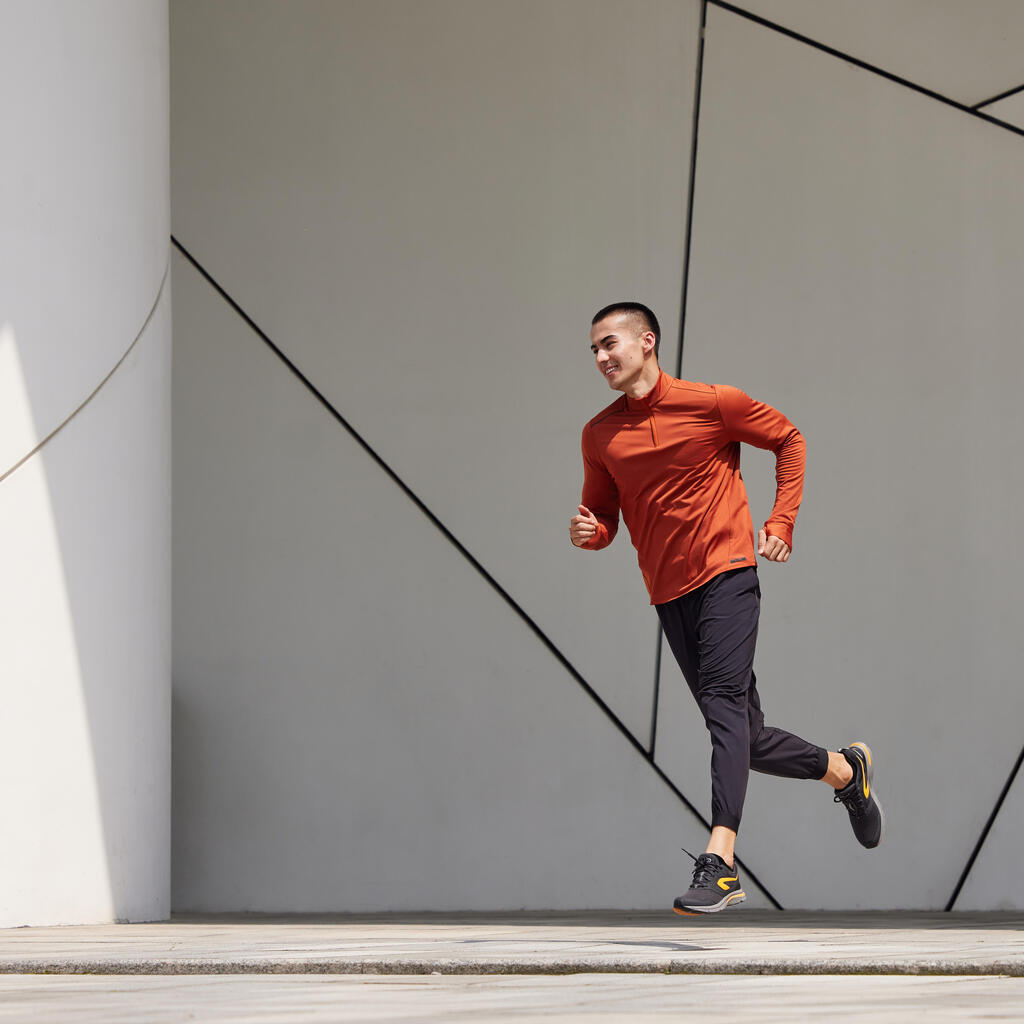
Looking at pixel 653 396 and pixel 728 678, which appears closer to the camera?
pixel 728 678

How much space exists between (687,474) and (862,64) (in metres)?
3.52

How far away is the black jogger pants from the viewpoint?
352 cm

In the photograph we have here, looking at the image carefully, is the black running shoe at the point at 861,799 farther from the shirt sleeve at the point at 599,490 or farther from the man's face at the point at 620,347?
the man's face at the point at 620,347

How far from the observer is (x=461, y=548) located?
6457 mm

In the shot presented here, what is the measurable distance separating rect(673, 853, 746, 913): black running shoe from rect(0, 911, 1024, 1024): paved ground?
0.09 m

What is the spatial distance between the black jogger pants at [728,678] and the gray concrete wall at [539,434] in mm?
2575

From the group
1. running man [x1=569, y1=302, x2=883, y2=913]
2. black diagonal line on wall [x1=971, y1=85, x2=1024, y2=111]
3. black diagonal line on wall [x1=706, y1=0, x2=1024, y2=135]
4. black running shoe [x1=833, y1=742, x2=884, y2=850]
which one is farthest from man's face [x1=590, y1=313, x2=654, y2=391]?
black diagonal line on wall [x1=971, y1=85, x2=1024, y2=111]

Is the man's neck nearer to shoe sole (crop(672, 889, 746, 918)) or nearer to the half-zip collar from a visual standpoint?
the half-zip collar

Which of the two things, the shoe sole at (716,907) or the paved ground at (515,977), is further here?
the shoe sole at (716,907)

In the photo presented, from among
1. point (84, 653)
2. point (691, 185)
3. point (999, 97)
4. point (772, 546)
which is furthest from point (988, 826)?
point (84, 653)

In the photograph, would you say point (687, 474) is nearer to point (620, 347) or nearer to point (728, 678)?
point (620, 347)

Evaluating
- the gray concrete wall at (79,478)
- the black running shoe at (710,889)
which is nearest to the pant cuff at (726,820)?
the black running shoe at (710,889)

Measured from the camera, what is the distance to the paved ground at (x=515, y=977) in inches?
81.1

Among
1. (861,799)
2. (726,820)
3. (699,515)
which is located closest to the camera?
(726,820)
